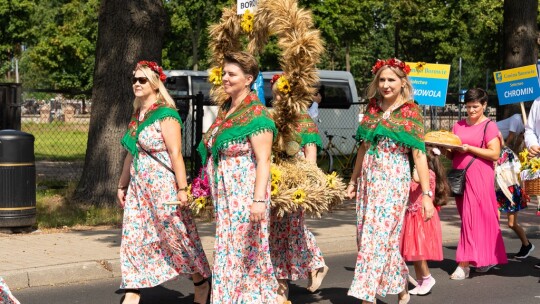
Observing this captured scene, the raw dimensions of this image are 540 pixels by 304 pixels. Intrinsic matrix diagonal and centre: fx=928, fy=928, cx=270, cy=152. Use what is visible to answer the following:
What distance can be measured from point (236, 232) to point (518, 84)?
655 cm

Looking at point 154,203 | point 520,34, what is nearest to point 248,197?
point 154,203

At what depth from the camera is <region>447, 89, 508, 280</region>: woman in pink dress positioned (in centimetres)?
883

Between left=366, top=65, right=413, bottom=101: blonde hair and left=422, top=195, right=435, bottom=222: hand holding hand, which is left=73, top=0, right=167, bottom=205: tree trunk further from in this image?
left=422, top=195, right=435, bottom=222: hand holding hand

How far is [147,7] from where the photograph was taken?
1268 centimetres

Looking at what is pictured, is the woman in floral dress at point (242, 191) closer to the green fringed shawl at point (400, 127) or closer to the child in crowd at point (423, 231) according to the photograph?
the green fringed shawl at point (400, 127)

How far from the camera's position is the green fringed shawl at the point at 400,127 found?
668cm

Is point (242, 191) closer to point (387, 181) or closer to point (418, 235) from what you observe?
point (387, 181)

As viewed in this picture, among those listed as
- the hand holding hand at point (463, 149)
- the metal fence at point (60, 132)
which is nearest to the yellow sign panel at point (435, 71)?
the hand holding hand at point (463, 149)

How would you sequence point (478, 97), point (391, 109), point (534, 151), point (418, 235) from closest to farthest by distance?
point (391, 109)
point (418, 235)
point (534, 151)
point (478, 97)

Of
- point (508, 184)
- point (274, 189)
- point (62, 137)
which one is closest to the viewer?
point (274, 189)

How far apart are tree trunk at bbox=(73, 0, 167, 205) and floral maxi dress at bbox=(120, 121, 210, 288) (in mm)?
5857

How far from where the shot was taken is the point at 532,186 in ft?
26.5

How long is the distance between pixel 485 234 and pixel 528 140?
1.00 meters

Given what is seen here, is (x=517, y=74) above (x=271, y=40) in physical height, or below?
below
